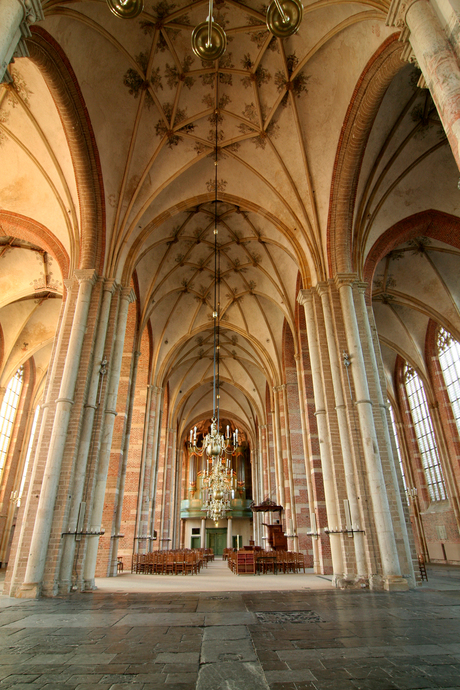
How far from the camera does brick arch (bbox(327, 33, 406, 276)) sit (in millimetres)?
9241

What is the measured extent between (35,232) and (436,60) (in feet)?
38.2

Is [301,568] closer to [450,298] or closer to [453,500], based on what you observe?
A: [453,500]

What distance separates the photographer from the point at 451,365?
1923cm

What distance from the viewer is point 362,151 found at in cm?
1129

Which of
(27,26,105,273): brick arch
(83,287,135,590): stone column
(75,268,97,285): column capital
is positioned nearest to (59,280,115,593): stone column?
(83,287,135,590): stone column

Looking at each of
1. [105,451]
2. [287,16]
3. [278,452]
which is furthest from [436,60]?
[278,452]

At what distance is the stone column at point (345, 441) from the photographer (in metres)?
8.97

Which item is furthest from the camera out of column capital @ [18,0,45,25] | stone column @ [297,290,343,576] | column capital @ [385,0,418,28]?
stone column @ [297,290,343,576]

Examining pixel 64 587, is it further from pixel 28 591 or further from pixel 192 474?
pixel 192 474

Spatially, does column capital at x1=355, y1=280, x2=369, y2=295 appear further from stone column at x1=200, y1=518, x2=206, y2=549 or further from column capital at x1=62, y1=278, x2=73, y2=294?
stone column at x1=200, y1=518, x2=206, y2=549

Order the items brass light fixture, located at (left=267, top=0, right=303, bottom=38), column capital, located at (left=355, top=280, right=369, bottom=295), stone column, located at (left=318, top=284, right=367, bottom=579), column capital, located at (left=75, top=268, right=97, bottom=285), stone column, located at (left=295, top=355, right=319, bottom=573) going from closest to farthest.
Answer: brass light fixture, located at (left=267, top=0, right=303, bottom=38)
stone column, located at (left=318, top=284, right=367, bottom=579)
column capital, located at (left=75, top=268, right=97, bottom=285)
column capital, located at (left=355, top=280, right=369, bottom=295)
stone column, located at (left=295, top=355, right=319, bottom=573)

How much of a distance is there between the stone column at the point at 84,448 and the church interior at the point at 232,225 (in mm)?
46

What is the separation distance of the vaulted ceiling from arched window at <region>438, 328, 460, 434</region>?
3346 millimetres

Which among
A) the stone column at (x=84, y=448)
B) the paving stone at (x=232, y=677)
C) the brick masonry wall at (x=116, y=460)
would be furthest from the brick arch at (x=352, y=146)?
the paving stone at (x=232, y=677)
